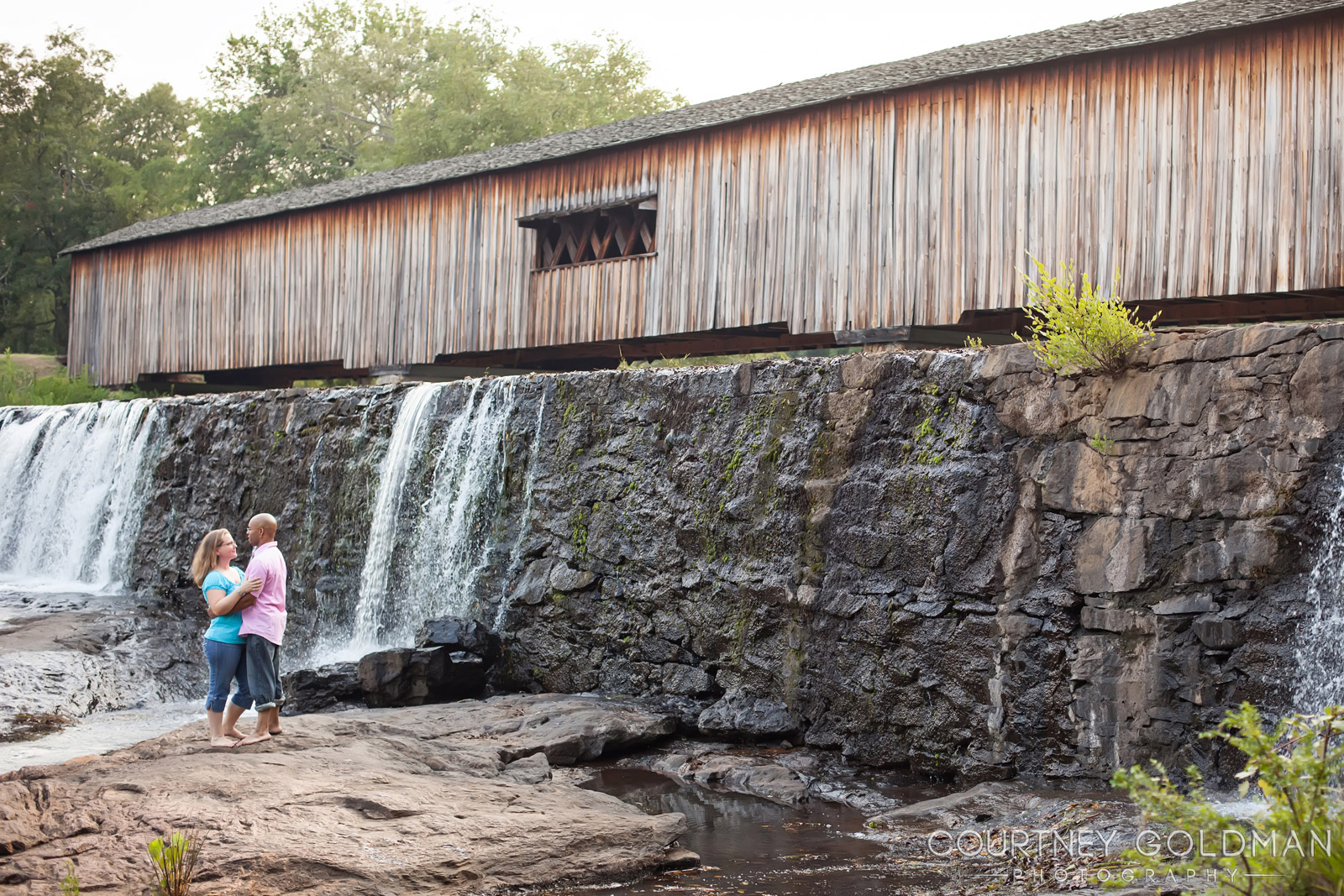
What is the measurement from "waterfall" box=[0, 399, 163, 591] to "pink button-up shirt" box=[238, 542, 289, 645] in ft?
29.0

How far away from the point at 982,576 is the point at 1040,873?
264cm

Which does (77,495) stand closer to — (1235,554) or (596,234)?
(596,234)

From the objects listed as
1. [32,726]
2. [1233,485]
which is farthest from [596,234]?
[1233,485]

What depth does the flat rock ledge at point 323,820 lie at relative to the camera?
505 cm

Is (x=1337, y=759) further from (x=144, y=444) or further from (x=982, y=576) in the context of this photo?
(x=144, y=444)

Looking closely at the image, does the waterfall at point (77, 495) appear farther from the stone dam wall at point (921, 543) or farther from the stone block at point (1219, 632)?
the stone block at point (1219, 632)

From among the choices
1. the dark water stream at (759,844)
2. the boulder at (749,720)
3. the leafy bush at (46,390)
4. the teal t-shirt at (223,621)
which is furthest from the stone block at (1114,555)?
the leafy bush at (46,390)

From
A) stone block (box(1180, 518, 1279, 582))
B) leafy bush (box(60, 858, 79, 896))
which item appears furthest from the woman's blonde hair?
stone block (box(1180, 518, 1279, 582))

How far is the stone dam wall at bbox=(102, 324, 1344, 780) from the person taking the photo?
6.45 meters

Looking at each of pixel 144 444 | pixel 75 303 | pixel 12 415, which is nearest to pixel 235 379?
pixel 75 303

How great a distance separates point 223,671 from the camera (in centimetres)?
690

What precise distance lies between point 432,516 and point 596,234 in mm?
7525

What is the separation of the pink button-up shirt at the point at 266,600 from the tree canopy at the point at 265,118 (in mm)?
30113

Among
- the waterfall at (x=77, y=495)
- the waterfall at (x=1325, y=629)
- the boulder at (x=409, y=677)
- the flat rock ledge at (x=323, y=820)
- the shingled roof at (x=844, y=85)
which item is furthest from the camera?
the waterfall at (x=77, y=495)
